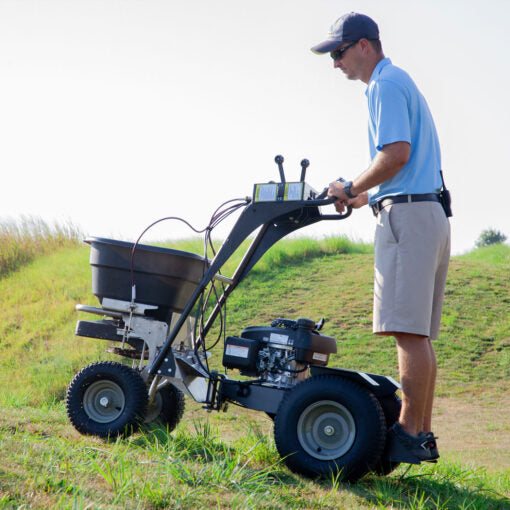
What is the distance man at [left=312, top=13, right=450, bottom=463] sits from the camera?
105 inches

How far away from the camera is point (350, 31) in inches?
112

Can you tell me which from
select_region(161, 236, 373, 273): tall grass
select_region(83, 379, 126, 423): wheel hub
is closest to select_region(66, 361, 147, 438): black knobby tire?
select_region(83, 379, 126, 423): wheel hub

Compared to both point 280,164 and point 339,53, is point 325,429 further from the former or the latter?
point 339,53

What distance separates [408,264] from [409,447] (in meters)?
0.81

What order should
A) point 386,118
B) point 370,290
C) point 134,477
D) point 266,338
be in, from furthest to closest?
point 370,290 → point 266,338 → point 386,118 → point 134,477

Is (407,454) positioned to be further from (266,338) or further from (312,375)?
(266,338)

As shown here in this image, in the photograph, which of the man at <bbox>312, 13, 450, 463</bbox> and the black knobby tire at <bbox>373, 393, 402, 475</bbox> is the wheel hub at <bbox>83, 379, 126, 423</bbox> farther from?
the man at <bbox>312, 13, 450, 463</bbox>

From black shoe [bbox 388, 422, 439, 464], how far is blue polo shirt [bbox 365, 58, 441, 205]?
107 cm

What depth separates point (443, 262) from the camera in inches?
113

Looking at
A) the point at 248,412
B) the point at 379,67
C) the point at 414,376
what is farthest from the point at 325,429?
the point at 248,412

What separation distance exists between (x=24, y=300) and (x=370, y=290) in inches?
218

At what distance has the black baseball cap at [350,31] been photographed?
2.85 metres

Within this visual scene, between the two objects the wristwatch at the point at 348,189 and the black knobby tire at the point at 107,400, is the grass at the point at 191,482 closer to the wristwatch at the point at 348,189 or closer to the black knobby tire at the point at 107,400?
the black knobby tire at the point at 107,400

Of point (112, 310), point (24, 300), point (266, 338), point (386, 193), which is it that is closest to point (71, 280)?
point (24, 300)
